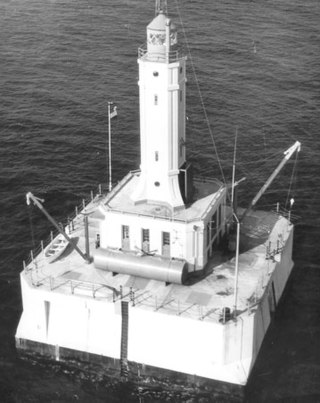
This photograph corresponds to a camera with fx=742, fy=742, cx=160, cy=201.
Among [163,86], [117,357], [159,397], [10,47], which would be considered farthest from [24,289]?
[10,47]

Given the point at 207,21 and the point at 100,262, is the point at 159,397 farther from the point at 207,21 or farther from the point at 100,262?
the point at 207,21

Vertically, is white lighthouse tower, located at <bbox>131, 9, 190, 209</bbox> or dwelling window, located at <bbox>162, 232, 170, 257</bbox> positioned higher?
white lighthouse tower, located at <bbox>131, 9, 190, 209</bbox>

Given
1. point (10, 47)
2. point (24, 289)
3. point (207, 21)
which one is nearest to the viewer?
point (24, 289)

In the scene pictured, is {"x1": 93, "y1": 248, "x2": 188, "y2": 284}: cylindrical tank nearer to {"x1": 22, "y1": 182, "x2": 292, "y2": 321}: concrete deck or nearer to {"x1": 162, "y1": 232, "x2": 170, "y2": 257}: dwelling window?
{"x1": 162, "y1": 232, "x2": 170, "y2": 257}: dwelling window

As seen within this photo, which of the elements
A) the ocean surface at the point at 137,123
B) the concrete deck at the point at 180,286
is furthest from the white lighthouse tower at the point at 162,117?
the ocean surface at the point at 137,123

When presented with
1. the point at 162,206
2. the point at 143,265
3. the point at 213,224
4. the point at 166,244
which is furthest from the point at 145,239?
the point at 213,224

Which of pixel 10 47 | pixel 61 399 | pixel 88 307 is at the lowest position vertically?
pixel 61 399

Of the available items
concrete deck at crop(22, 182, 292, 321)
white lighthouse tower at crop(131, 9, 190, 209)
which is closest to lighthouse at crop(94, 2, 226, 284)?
white lighthouse tower at crop(131, 9, 190, 209)
